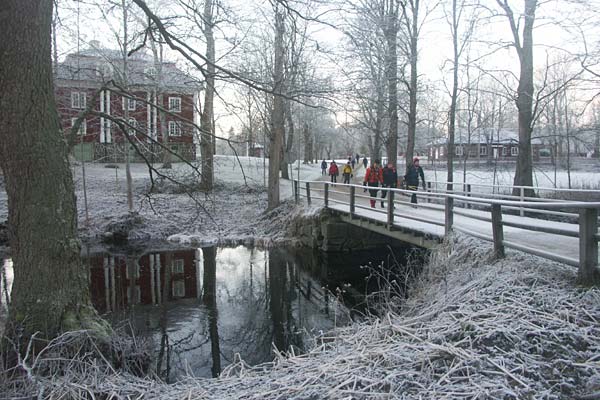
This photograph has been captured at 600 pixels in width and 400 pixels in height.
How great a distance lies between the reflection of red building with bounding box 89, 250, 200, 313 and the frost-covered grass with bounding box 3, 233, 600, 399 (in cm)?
570

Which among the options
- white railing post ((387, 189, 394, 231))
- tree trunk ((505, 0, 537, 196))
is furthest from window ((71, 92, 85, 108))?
tree trunk ((505, 0, 537, 196))

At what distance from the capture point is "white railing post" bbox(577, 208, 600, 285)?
4.59 m

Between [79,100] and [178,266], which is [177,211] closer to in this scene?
[79,100]

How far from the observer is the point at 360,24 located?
21.3 feet

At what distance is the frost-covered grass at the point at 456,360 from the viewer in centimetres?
333

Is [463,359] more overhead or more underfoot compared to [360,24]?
more underfoot

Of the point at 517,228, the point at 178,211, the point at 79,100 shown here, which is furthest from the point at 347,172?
the point at 517,228

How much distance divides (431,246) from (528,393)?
560 centimetres

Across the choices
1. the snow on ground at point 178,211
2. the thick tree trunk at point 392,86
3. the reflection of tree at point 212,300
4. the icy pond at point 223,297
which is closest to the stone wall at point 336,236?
the icy pond at point 223,297

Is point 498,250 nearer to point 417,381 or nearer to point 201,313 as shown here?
point 417,381

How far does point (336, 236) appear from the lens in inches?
597

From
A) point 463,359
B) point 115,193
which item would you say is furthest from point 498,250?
point 115,193

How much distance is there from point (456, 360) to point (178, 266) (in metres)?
11.3

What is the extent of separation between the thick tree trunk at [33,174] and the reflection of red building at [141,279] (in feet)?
16.4
